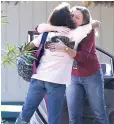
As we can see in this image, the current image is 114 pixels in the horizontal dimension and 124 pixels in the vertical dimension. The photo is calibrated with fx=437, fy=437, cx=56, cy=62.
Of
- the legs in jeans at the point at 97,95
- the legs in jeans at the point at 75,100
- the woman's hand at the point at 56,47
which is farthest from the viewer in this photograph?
the legs in jeans at the point at 75,100

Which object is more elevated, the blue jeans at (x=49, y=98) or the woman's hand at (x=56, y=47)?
the woman's hand at (x=56, y=47)

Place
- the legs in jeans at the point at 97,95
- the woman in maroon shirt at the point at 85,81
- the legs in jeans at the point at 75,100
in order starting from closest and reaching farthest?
the woman in maroon shirt at the point at 85,81 < the legs in jeans at the point at 97,95 < the legs in jeans at the point at 75,100

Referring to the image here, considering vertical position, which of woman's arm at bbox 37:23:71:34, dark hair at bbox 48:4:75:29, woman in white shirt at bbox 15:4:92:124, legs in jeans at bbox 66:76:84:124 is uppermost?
dark hair at bbox 48:4:75:29

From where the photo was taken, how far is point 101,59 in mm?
7344

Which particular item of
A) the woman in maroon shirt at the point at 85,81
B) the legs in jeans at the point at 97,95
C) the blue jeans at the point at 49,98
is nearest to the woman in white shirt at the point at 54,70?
the blue jeans at the point at 49,98

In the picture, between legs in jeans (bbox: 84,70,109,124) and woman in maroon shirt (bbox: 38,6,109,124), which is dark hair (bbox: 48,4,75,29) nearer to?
woman in maroon shirt (bbox: 38,6,109,124)

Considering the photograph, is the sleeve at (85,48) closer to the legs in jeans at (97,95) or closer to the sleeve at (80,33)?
the sleeve at (80,33)

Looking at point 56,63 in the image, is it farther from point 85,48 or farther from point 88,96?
point 88,96

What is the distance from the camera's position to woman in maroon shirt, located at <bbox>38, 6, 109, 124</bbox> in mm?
3971

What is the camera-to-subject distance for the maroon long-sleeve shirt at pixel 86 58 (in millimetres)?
3922

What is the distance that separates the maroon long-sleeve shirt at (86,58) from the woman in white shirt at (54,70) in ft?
0.29

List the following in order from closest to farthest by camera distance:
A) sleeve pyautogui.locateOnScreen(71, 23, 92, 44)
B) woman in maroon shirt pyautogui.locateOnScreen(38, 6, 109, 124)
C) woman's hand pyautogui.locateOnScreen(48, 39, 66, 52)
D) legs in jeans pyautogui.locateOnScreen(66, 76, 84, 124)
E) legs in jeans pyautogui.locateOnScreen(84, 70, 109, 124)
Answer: woman's hand pyautogui.locateOnScreen(48, 39, 66, 52)
sleeve pyautogui.locateOnScreen(71, 23, 92, 44)
woman in maroon shirt pyautogui.locateOnScreen(38, 6, 109, 124)
legs in jeans pyautogui.locateOnScreen(84, 70, 109, 124)
legs in jeans pyautogui.locateOnScreen(66, 76, 84, 124)

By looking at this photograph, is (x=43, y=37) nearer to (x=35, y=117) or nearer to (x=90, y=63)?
(x=90, y=63)

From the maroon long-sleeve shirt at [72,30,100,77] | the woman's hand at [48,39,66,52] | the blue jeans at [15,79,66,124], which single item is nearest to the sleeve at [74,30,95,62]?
the maroon long-sleeve shirt at [72,30,100,77]
